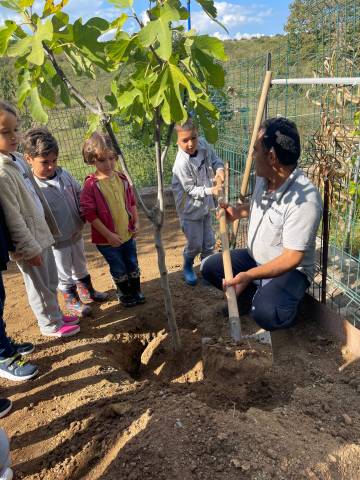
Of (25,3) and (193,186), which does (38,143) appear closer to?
(193,186)

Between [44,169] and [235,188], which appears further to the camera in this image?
[235,188]

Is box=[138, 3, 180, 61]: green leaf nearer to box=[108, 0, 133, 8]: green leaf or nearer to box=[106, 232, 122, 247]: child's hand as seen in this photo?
box=[108, 0, 133, 8]: green leaf

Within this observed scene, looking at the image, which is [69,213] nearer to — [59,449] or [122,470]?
[59,449]

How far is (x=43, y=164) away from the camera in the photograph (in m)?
2.79

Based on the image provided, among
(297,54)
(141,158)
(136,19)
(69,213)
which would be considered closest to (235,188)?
(297,54)

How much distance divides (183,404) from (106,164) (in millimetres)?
1859

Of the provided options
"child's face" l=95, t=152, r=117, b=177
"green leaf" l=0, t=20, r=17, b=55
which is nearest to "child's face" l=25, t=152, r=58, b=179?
"child's face" l=95, t=152, r=117, b=177

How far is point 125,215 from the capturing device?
3.08 meters

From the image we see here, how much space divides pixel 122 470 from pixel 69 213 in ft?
6.55

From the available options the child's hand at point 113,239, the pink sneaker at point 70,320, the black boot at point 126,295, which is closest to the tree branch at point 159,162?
the child's hand at point 113,239

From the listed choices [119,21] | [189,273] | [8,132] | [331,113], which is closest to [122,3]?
[119,21]

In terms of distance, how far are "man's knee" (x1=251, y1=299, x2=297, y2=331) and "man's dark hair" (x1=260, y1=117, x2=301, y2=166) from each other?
3.10 feet

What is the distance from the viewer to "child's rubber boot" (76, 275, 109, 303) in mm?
3447

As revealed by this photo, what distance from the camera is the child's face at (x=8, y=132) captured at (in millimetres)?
2208
